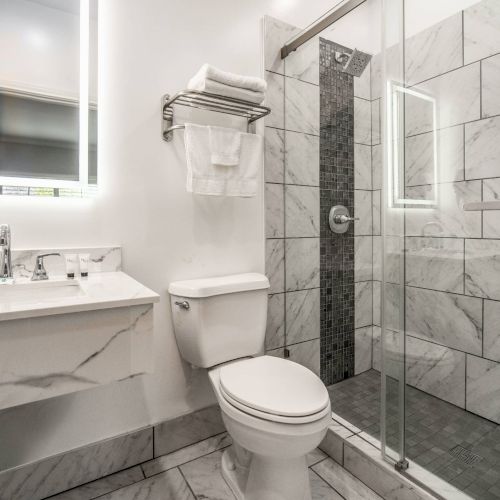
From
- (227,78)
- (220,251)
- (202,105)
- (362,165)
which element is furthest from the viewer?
(362,165)

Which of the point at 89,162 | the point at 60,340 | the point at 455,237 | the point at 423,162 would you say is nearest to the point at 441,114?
the point at 423,162

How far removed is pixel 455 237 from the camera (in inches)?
54.7

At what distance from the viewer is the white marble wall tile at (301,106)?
6.18 ft

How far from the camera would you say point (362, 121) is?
2.00 meters

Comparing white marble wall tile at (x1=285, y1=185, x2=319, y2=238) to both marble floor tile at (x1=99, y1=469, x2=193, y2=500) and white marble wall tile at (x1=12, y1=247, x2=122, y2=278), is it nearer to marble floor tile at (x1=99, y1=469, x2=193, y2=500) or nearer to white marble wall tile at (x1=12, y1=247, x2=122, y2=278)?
white marble wall tile at (x1=12, y1=247, x2=122, y2=278)

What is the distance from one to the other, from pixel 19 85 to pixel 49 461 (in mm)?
1412

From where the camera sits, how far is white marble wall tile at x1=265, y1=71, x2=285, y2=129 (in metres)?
1.83

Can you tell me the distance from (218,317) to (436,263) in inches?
35.9

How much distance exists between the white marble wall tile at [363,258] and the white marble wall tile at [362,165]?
308mm

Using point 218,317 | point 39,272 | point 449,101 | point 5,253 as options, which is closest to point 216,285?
point 218,317

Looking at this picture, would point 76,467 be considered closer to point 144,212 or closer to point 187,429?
point 187,429

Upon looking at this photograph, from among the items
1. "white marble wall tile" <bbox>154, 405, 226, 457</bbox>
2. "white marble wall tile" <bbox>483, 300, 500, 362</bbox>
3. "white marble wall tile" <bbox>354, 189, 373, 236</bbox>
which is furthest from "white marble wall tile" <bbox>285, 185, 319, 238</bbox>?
"white marble wall tile" <bbox>154, 405, 226, 457</bbox>

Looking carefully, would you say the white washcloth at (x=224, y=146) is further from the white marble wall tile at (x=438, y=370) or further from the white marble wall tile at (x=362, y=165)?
the white marble wall tile at (x=438, y=370)

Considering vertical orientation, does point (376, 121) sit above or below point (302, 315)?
above
